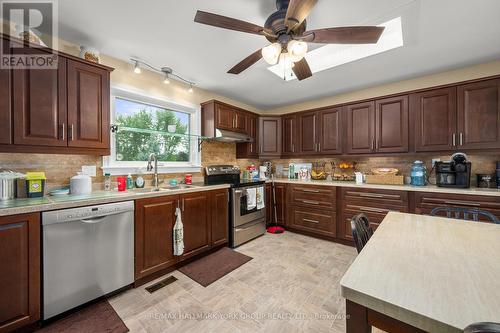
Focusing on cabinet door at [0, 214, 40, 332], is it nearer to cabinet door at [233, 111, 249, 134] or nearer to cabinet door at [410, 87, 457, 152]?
cabinet door at [233, 111, 249, 134]

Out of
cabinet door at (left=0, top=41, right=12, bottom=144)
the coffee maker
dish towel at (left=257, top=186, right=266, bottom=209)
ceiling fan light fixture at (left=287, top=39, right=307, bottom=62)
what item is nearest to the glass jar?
the coffee maker

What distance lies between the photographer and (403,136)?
2.87 metres

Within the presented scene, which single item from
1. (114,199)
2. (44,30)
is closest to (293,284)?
(114,199)

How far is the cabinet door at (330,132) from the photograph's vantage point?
3.42 m

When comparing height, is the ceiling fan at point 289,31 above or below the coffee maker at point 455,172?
above

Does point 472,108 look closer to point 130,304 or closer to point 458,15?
point 458,15

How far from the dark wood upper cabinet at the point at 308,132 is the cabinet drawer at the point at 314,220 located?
3.55 ft

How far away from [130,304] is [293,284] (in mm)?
1508

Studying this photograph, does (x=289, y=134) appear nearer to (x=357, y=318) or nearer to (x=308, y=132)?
(x=308, y=132)

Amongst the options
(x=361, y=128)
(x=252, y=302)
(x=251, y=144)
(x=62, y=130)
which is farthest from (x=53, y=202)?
(x=361, y=128)

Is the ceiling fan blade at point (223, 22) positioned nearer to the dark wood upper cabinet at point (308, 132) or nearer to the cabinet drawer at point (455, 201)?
the dark wood upper cabinet at point (308, 132)

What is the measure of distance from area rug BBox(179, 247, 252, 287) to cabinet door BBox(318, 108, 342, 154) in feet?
7.35

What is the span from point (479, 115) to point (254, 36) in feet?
9.29

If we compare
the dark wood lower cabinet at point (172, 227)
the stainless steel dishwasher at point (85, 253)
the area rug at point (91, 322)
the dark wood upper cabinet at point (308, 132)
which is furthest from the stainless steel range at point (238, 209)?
the area rug at point (91, 322)
